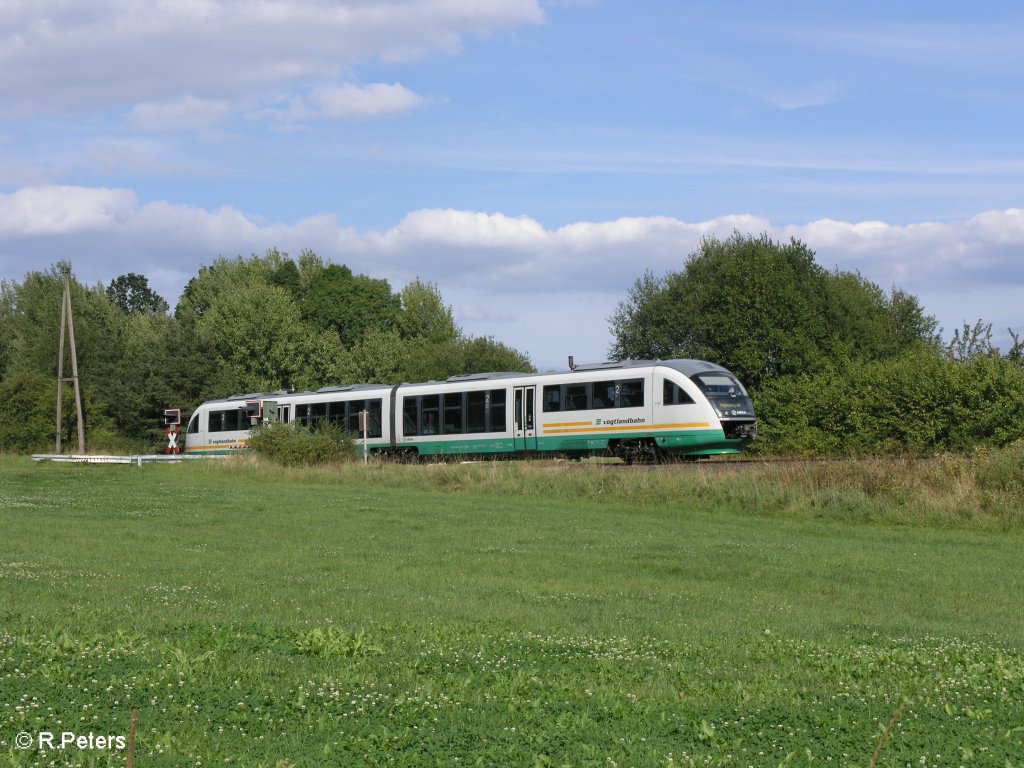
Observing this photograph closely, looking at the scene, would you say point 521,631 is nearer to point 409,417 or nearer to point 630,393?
point 630,393

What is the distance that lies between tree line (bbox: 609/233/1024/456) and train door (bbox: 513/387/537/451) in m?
8.83

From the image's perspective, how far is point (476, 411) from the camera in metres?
40.3

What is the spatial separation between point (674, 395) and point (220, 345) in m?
57.2

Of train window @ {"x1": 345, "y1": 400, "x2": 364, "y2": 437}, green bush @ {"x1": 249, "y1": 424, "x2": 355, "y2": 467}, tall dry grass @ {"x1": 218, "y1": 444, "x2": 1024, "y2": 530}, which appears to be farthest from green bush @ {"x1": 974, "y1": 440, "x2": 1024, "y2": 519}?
train window @ {"x1": 345, "y1": 400, "x2": 364, "y2": 437}

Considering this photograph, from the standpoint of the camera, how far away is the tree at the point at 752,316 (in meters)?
65.4

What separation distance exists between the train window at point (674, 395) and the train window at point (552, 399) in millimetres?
4073

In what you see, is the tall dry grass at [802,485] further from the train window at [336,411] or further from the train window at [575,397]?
the train window at [336,411]

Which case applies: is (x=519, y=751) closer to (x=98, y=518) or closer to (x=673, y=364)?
(x=98, y=518)

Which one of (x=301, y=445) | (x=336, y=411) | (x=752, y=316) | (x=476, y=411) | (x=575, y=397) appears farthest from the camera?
(x=752, y=316)

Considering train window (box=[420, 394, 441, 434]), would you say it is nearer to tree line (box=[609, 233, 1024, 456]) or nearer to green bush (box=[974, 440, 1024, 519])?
tree line (box=[609, 233, 1024, 456])

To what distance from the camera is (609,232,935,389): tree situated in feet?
215

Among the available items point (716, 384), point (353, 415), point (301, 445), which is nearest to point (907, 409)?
point (716, 384)

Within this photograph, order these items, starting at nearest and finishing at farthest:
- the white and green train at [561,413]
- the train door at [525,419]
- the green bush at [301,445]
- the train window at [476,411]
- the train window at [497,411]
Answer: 1. the white and green train at [561,413]
2. the green bush at [301,445]
3. the train door at [525,419]
4. the train window at [497,411]
5. the train window at [476,411]

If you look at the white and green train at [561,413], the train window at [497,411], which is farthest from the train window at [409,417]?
the train window at [497,411]
